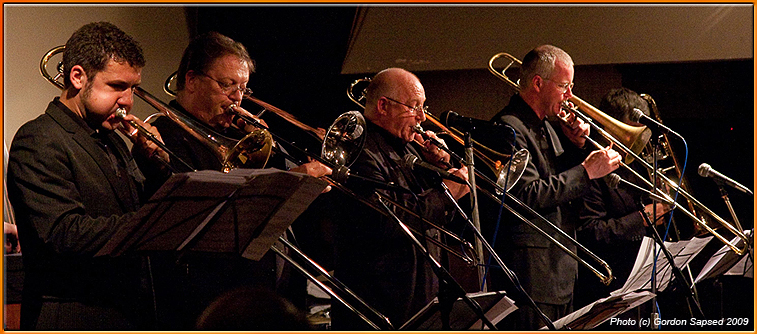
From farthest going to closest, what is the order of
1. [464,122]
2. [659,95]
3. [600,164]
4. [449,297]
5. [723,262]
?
[659,95], [723,262], [600,164], [464,122], [449,297]

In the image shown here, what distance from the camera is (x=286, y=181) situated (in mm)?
1983

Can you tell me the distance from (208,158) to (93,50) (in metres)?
0.64

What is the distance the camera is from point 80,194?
2223 mm

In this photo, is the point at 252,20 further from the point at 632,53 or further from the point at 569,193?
the point at 632,53

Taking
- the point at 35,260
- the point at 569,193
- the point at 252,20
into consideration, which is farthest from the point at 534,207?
the point at 35,260

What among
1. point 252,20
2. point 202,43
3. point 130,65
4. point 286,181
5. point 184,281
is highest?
point 252,20

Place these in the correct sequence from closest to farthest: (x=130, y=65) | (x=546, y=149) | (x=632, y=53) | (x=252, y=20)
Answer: (x=130, y=65) → (x=546, y=149) → (x=252, y=20) → (x=632, y=53)

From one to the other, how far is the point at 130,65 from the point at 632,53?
3910 millimetres

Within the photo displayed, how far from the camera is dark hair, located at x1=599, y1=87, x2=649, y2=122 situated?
4578mm

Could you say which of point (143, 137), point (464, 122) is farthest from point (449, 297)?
point (143, 137)

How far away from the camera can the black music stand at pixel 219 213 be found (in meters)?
1.83

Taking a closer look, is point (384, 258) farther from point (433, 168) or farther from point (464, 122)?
point (464, 122)

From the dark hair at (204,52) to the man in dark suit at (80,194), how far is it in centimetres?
58

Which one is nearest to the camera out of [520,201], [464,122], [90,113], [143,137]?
[90,113]
